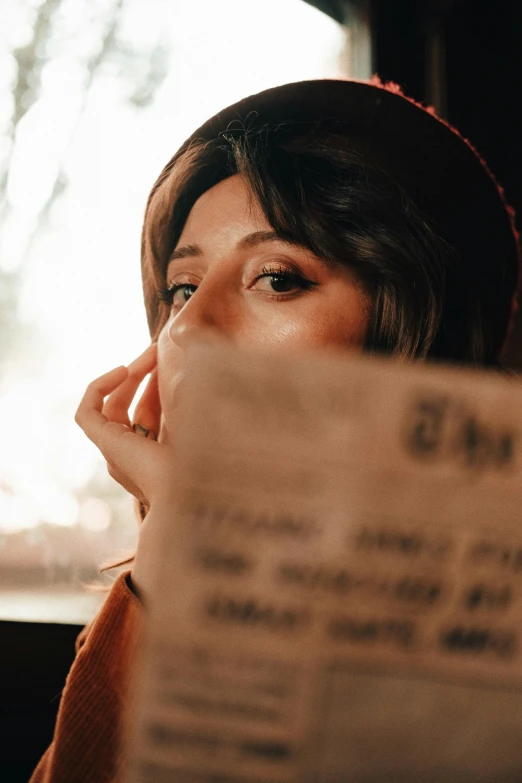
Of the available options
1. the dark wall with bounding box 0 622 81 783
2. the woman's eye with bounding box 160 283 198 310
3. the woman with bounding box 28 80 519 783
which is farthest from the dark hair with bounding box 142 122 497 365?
the dark wall with bounding box 0 622 81 783

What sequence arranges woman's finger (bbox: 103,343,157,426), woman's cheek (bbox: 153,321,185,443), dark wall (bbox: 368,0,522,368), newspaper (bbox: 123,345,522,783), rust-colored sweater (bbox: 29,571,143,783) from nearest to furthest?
newspaper (bbox: 123,345,522,783) < rust-colored sweater (bbox: 29,571,143,783) < woman's cheek (bbox: 153,321,185,443) < woman's finger (bbox: 103,343,157,426) < dark wall (bbox: 368,0,522,368)

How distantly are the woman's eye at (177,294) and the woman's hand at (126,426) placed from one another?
0.07 metres

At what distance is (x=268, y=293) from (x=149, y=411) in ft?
0.91

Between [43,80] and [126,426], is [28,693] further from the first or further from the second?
[43,80]

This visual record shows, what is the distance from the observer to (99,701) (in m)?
0.41

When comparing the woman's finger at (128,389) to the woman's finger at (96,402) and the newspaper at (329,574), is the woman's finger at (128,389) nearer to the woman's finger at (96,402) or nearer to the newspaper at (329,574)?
the woman's finger at (96,402)

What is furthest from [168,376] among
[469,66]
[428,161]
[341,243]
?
[469,66]

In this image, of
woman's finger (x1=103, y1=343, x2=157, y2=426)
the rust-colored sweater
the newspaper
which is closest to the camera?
the newspaper

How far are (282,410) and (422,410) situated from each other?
0.06 meters

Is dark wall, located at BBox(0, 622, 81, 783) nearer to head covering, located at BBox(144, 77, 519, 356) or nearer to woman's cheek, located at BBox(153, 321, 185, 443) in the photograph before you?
woman's cheek, located at BBox(153, 321, 185, 443)

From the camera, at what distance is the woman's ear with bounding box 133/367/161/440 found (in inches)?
28.2

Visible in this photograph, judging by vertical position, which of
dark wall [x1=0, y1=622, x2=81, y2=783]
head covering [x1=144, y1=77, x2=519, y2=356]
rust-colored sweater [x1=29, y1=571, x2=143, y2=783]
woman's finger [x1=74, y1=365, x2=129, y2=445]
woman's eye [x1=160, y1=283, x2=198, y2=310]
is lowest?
dark wall [x1=0, y1=622, x2=81, y2=783]

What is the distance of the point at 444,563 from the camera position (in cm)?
21

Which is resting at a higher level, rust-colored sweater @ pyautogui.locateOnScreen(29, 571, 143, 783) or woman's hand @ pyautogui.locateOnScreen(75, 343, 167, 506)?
woman's hand @ pyautogui.locateOnScreen(75, 343, 167, 506)
